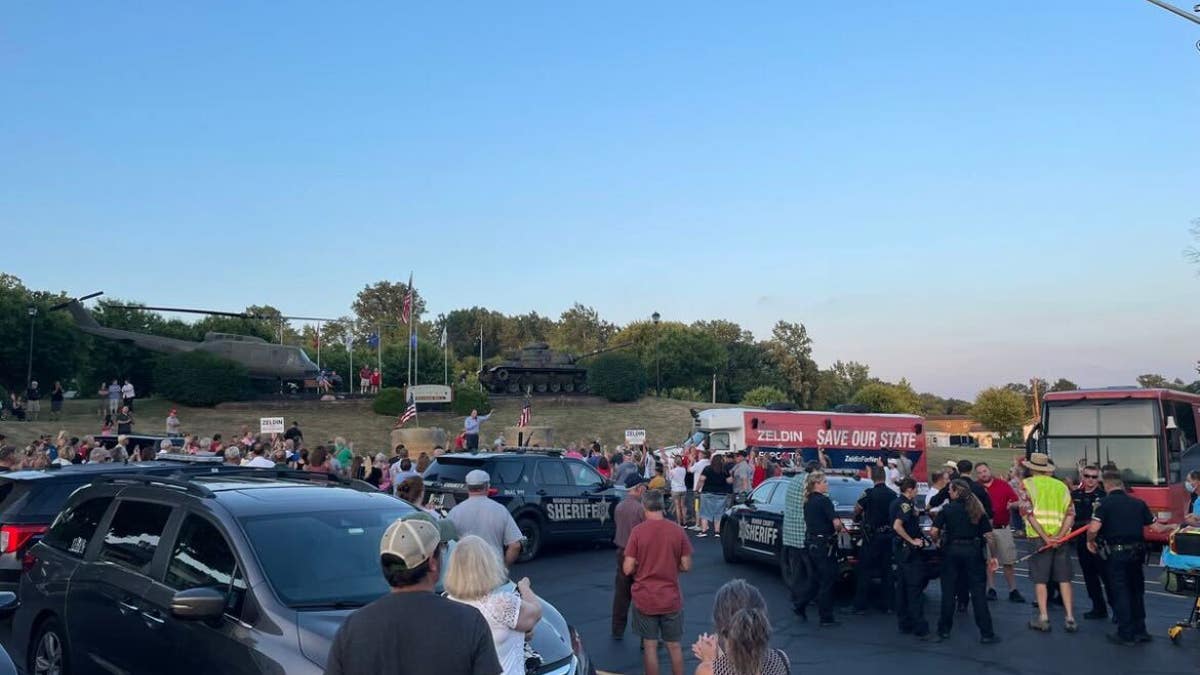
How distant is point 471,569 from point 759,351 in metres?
88.0

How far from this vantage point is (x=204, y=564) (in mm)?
5555

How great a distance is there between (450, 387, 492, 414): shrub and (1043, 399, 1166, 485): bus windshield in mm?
30433

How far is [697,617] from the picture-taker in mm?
11234

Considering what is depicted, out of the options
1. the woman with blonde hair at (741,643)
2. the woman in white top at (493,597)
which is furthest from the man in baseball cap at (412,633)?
the woman with blonde hair at (741,643)

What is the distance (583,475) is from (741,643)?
43.1 ft

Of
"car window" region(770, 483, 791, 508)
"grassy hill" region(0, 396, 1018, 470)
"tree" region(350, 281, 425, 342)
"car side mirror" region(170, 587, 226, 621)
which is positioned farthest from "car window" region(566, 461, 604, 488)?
"tree" region(350, 281, 425, 342)

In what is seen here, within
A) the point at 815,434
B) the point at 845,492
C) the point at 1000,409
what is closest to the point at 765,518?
the point at 845,492

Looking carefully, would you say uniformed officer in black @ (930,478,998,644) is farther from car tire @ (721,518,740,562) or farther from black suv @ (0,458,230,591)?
→ black suv @ (0,458,230,591)

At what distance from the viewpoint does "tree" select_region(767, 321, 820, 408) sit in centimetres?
8588

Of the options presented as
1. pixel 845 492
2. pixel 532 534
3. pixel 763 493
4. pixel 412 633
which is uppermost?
pixel 412 633

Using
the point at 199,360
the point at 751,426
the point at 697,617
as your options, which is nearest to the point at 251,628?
the point at 697,617

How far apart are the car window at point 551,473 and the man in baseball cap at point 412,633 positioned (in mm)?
12564

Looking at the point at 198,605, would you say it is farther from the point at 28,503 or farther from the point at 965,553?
the point at 965,553

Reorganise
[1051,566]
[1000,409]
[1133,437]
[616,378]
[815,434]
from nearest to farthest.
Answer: [1051,566] < [1133,437] < [815,434] < [616,378] < [1000,409]
